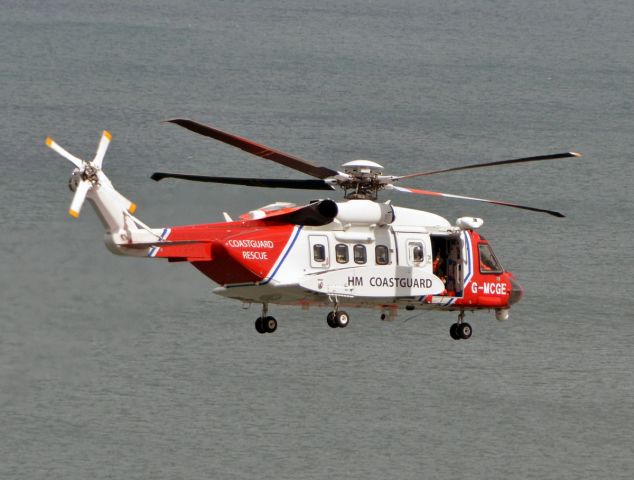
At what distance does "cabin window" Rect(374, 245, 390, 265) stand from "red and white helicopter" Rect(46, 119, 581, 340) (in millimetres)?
27

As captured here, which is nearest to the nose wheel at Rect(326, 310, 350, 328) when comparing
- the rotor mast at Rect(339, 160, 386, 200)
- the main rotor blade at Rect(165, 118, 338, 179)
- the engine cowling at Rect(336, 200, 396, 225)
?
the engine cowling at Rect(336, 200, 396, 225)

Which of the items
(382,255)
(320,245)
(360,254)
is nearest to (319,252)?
(320,245)

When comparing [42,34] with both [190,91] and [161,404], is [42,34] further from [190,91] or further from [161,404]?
[161,404]

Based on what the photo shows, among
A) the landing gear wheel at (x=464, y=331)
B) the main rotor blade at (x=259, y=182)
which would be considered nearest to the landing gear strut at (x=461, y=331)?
the landing gear wheel at (x=464, y=331)

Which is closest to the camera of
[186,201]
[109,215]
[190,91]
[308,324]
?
→ [109,215]

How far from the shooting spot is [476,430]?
13388 cm

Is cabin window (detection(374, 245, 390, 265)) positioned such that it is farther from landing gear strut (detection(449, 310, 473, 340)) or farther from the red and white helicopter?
landing gear strut (detection(449, 310, 473, 340))

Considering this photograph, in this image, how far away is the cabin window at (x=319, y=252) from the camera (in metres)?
27.6

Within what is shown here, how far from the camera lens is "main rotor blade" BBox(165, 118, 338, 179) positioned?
2377 cm

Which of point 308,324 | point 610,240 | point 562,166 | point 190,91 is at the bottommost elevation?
point 308,324

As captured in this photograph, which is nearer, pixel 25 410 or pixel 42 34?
pixel 25 410

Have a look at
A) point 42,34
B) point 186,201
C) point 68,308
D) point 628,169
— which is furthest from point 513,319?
point 186,201

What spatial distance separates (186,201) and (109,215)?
870 centimetres

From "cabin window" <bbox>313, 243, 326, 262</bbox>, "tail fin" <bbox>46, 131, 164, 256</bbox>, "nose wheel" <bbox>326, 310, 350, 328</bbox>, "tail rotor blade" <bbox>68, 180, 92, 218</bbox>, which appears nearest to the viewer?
"tail rotor blade" <bbox>68, 180, 92, 218</bbox>
